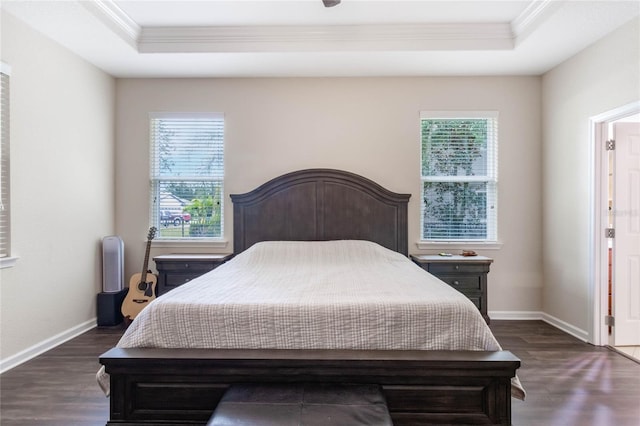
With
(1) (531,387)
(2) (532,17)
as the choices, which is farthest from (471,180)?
(1) (531,387)

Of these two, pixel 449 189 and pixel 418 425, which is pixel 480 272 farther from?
pixel 418 425

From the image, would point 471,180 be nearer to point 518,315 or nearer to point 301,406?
point 518,315

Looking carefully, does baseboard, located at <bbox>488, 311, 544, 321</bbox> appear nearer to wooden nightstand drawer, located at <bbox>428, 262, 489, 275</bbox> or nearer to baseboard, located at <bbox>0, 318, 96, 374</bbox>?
wooden nightstand drawer, located at <bbox>428, 262, 489, 275</bbox>

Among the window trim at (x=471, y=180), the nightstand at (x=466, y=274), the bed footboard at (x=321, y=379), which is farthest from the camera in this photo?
the window trim at (x=471, y=180)

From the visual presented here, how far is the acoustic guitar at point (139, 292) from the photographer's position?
370 centimetres

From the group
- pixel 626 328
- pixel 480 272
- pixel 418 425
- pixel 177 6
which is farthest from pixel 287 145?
pixel 626 328

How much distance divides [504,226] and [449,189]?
72cm

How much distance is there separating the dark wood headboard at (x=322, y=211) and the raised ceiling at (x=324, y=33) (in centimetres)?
119

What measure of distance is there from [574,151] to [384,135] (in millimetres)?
1817

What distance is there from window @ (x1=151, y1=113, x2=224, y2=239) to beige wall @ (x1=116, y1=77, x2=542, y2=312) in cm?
15

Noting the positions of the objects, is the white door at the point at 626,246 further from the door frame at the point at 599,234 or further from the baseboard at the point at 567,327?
the baseboard at the point at 567,327

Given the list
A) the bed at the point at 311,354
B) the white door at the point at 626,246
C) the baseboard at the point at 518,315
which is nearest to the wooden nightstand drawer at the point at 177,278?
the bed at the point at 311,354

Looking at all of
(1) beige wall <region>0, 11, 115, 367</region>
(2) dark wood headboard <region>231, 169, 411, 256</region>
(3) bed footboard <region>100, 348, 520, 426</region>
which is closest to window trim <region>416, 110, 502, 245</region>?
(2) dark wood headboard <region>231, 169, 411, 256</region>

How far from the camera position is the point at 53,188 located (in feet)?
10.6
